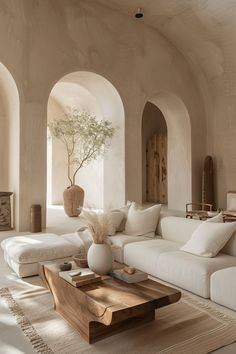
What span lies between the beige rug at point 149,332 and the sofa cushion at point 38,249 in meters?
0.68

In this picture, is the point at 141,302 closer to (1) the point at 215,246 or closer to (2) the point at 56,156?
(1) the point at 215,246

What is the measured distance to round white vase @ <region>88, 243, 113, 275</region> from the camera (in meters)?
2.78

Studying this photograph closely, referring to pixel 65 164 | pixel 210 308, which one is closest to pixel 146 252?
pixel 210 308

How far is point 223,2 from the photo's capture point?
6078mm

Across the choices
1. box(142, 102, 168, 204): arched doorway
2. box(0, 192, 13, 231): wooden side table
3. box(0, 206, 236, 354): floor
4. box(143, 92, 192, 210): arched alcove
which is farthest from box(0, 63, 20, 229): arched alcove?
box(142, 102, 168, 204): arched doorway

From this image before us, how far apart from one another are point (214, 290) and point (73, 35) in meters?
5.53

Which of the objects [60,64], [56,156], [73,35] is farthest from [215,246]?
[56,156]

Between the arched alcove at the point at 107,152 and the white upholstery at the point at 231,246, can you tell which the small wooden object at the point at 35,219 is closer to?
the arched alcove at the point at 107,152

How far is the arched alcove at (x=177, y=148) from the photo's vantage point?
8.30 meters

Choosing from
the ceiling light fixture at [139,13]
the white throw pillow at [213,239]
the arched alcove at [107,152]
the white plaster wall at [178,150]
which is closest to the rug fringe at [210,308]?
the white throw pillow at [213,239]

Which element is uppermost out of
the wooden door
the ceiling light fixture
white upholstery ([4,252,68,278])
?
the ceiling light fixture

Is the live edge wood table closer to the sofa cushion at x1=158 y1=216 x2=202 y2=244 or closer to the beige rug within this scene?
the beige rug

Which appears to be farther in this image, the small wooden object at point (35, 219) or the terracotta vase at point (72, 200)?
the terracotta vase at point (72, 200)

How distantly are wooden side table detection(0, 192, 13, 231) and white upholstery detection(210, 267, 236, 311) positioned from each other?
4.29 meters
